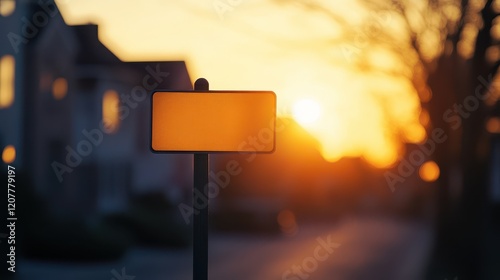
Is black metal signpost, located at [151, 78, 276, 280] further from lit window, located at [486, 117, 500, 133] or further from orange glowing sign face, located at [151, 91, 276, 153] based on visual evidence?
lit window, located at [486, 117, 500, 133]

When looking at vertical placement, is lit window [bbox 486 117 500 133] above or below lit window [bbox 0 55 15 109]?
below

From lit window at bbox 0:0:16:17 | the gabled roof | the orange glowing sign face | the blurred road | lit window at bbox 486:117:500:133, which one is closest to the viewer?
the orange glowing sign face

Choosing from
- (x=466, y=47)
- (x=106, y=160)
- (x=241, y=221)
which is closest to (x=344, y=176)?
(x=241, y=221)

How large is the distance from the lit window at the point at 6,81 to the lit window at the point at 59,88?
4.00 m

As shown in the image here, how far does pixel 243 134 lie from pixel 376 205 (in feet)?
215

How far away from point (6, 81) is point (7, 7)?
2.63 meters

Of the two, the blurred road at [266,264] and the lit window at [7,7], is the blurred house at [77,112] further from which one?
the blurred road at [266,264]

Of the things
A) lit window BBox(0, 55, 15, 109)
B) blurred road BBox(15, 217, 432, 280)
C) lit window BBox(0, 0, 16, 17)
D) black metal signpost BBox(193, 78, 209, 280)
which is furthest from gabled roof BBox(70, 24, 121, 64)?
black metal signpost BBox(193, 78, 209, 280)

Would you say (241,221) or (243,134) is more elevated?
(243,134)

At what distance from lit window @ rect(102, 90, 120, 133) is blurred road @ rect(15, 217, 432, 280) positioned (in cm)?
774

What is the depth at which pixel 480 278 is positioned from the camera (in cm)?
1332

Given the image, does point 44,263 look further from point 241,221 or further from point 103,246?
point 241,221

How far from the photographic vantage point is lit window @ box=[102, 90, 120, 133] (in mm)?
33344

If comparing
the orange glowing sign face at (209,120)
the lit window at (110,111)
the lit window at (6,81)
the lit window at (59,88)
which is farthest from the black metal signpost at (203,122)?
the lit window at (110,111)
